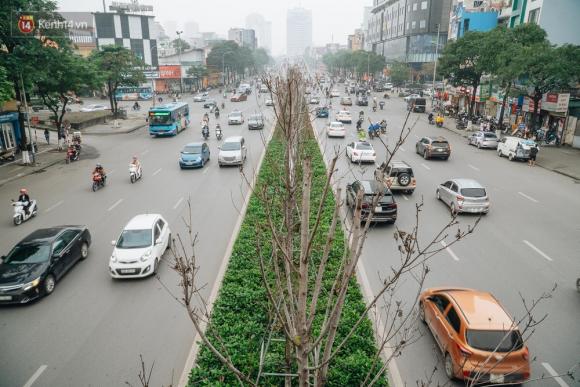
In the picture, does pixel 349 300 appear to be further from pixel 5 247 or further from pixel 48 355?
pixel 5 247

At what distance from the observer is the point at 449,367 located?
8539 mm

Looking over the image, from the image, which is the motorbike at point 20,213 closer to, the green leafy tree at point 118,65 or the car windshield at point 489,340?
the car windshield at point 489,340

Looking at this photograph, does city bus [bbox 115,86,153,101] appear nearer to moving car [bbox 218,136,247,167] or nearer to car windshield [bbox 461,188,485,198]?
moving car [bbox 218,136,247,167]

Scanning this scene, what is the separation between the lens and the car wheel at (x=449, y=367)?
27.5 feet

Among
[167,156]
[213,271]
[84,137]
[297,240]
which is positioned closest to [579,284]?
[297,240]

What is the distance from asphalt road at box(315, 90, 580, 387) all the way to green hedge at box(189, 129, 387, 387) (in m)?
1.39

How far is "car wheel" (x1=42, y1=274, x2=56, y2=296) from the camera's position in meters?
11.8

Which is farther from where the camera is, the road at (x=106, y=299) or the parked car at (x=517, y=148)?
the parked car at (x=517, y=148)

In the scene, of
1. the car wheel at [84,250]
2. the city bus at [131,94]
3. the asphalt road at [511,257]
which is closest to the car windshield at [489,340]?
the asphalt road at [511,257]

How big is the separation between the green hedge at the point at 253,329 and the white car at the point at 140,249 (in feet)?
8.57

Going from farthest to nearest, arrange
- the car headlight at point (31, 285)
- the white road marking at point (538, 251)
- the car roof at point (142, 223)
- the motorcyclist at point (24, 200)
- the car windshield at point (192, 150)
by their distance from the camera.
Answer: the car windshield at point (192, 150)
the motorcyclist at point (24, 200)
the white road marking at point (538, 251)
the car roof at point (142, 223)
the car headlight at point (31, 285)

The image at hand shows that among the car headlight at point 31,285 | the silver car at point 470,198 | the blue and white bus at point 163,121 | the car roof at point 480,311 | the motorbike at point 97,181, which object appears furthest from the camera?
the blue and white bus at point 163,121

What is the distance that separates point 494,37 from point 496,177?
784 inches

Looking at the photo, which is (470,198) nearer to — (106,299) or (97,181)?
(106,299)
